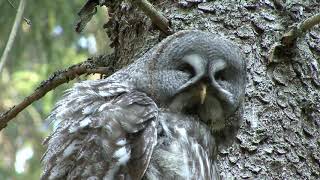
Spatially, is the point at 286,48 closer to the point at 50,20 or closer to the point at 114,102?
the point at 114,102

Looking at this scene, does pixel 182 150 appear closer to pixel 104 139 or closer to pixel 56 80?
pixel 104 139

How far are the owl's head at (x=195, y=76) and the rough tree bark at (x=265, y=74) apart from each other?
6.2 inches

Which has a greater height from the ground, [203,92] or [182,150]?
[203,92]

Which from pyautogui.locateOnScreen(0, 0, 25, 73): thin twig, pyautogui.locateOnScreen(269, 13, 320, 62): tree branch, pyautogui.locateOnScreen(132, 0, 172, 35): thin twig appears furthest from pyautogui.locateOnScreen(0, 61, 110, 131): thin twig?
pyautogui.locateOnScreen(0, 0, 25, 73): thin twig

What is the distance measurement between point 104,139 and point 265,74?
3.35ft

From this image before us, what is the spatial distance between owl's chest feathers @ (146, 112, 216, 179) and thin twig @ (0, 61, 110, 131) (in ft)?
2.20

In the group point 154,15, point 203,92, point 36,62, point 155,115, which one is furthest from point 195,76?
point 36,62

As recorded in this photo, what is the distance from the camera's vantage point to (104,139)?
10.7ft

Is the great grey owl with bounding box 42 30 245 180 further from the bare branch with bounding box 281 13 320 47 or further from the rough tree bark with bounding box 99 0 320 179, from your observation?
the bare branch with bounding box 281 13 320 47

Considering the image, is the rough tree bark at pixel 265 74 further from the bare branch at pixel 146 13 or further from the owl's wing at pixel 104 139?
the owl's wing at pixel 104 139

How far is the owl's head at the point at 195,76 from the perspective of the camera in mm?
3545

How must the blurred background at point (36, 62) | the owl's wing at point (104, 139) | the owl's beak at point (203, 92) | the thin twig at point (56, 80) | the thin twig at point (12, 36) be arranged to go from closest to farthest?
the thin twig at point (12, 36) → the owl's wing at point (104, 139) → the owl's beak at point (203, 92) → the thin twig at point (56, 80) → the blurred background at point (36, 62)

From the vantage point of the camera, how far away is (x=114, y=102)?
342 cm

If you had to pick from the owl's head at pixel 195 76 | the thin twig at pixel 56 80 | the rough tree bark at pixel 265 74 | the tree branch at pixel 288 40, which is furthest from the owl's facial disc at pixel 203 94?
the thin twig at pixel 56 80
